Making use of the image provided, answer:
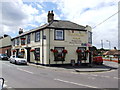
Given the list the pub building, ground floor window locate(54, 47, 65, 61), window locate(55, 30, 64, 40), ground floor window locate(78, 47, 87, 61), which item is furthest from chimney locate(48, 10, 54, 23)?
ground floor window locate(78, 47, 87, 61)

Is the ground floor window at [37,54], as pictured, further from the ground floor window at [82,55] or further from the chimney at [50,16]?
the ground floor window at [82,55]

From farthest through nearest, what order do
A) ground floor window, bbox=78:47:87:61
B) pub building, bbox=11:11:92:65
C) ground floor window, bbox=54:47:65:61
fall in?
ground floor window, bbox=78:47:87:61, ground floor window, bbox=54:47:65:61, pub building, bbox=11:11:92:65

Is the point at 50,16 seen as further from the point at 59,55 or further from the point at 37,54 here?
the point at 59,55

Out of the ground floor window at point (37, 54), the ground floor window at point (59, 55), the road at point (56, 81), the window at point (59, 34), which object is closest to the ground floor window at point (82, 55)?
the ground floor window at point (59, 55)

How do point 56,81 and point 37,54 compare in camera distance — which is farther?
point 37,54

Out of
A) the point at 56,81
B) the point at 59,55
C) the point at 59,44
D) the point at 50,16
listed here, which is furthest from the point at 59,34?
the point at 56,81

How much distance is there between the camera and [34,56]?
2425cm

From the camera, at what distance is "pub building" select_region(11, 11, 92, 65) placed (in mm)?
21284

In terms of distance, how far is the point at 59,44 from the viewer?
2169 centimetres

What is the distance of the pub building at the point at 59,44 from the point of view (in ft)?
69.8

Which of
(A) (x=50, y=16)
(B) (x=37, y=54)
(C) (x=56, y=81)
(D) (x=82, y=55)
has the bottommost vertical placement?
(C) (x=56, y=81)

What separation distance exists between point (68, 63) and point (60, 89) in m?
14.5

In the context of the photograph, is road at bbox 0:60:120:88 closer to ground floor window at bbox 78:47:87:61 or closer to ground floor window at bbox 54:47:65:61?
ground floor window at bbox 54:47:65:61

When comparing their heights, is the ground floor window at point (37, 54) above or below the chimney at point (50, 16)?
below
